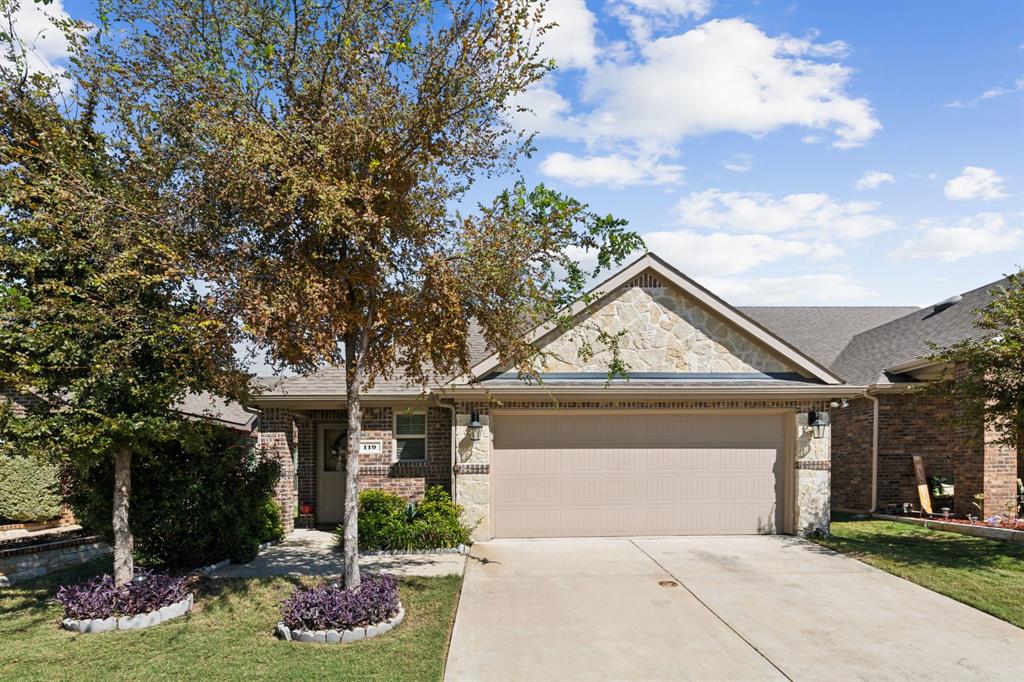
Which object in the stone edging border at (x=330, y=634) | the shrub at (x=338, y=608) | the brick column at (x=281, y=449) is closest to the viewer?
the stone edging border at (x=330, y=634)

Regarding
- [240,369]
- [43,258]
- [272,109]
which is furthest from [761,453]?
[43,258]

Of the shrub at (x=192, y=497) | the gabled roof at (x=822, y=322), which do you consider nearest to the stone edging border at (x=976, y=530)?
the gabled roof at (x=822, y=322)

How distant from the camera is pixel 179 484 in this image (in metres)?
8.91

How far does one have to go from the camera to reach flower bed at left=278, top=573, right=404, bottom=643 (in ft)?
23.0

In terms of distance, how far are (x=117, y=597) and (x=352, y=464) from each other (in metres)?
2.97

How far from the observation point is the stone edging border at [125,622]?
7.31 metres

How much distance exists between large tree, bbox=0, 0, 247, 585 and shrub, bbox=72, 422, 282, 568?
838 millimetres

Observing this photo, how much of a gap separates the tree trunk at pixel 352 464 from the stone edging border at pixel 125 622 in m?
2.07

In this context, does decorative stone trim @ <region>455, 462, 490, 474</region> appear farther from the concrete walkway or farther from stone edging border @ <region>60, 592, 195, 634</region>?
stone edging border @ <region>60, 592, 195, 634</region>

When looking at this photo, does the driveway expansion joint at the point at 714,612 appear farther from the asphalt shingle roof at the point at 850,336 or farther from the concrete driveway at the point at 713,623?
the asphalt shingle roof at the point at 850,336

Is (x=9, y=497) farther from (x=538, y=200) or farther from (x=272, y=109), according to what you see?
(x=538, y=200)

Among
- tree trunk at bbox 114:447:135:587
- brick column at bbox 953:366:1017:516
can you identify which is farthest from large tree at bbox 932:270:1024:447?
tree trunk at bbox 114:447:135:587

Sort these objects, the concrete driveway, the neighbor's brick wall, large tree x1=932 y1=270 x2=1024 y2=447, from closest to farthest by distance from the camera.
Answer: the concrete driveway → large tree x1=932 y1=270 x2=1024 y2=447 → the neighbor's brick wall

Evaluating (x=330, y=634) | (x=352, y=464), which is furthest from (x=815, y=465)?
(x=330, y=634)
